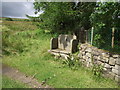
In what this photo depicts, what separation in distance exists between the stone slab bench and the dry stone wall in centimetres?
64

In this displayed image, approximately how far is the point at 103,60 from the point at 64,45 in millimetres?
2821

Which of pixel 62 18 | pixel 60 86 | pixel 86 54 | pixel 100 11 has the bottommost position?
pixel 60 86

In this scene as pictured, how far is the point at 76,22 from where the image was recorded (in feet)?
22.1

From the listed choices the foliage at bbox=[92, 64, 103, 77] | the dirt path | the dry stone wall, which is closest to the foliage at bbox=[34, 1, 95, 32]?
the dry stone wall

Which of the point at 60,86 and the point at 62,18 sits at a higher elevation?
the point at 62,18

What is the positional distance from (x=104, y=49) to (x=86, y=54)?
2.51 feet

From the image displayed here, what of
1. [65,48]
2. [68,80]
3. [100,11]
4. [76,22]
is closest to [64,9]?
[76,22]

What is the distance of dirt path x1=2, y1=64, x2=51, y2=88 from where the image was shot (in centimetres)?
325

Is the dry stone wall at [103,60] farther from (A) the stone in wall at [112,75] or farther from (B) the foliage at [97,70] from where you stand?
(B) the foliage at [97,70]

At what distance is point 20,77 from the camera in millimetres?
3695

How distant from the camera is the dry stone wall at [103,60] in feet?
10.7

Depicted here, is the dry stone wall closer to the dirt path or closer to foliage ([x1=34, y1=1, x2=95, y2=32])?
the dirt path

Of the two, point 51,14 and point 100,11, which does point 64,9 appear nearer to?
point 51,14

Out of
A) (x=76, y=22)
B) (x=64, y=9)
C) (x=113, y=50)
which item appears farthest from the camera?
(x=76, y=22)
